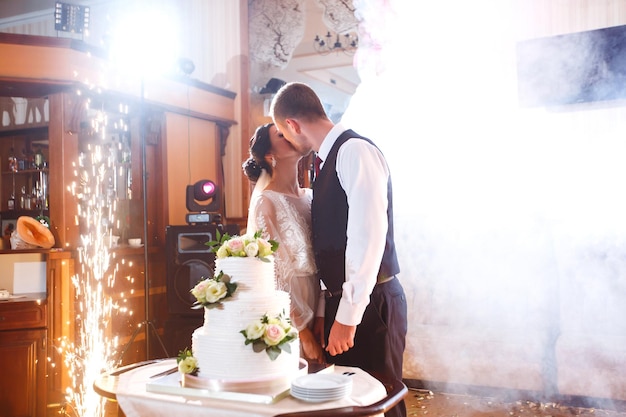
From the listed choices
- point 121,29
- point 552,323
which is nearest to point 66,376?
point 552,323

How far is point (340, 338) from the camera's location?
6.49 feet

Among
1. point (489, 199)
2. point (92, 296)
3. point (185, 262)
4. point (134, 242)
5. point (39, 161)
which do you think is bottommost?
point (92, 296)

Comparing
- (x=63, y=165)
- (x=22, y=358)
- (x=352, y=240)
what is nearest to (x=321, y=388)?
(x=352, y=240)

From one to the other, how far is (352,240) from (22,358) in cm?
294

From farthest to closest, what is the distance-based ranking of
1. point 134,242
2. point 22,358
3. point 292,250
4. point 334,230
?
point 134,242, point 22,358, point 292,250, point 334,230

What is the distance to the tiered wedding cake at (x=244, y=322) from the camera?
167 cm

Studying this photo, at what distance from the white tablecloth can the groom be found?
238mm

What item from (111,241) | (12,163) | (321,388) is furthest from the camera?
(12,163)

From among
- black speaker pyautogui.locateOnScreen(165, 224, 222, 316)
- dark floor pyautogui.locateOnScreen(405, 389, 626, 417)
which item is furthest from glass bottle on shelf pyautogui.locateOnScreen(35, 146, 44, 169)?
dark floor pyautogui.locateOnScreen(405, 389, 626, 417)

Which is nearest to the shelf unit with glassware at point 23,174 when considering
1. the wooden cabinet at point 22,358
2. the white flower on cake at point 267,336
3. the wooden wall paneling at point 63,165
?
the wooden wall paneling at point 63,165

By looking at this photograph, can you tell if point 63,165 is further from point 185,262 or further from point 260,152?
point 260,152

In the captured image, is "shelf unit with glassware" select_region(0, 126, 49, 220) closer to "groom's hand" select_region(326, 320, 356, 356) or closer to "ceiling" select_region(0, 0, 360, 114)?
"ceiling" select_region(0, 0, 360, 114)

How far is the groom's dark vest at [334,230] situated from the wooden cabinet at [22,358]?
269cm

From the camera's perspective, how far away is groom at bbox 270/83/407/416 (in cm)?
194
